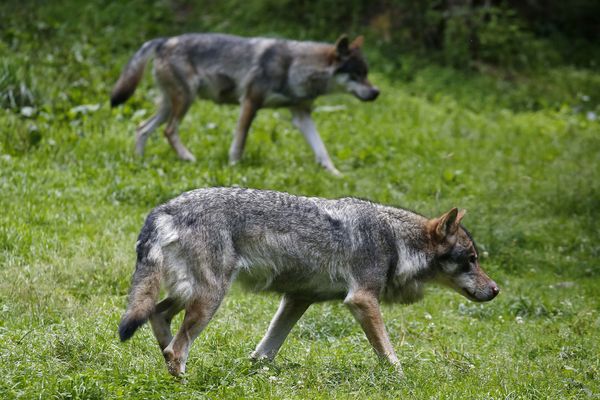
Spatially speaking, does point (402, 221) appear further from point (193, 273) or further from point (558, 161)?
point (558, 161)

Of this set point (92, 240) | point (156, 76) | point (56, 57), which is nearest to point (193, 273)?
point (92, 240)

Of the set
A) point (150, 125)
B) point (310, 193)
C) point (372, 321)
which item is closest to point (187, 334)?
point (372, 321)

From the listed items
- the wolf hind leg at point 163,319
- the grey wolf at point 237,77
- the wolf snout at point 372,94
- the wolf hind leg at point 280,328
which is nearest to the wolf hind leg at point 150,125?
the grey wolf at point 237,77

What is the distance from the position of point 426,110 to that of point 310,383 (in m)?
10.3

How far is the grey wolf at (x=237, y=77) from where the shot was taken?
42.2 feet

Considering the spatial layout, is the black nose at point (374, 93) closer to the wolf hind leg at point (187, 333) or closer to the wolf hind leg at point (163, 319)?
the wolf hind leg at point (163, 319)

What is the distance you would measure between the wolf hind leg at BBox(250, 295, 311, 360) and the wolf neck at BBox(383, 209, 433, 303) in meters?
0.71

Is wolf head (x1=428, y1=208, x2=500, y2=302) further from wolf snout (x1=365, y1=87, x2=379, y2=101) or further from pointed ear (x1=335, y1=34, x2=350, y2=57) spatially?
wolf snout (x1=365, y1=87, x2=379, y2=101)

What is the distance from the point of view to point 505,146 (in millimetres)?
15133

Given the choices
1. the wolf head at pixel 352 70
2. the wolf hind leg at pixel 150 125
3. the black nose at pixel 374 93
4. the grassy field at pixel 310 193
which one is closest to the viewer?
the grassy field at pixel 310 193

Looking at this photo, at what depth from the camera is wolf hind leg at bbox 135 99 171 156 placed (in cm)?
1276

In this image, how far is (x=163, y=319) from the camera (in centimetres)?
666

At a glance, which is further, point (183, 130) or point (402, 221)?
point (183, 130)

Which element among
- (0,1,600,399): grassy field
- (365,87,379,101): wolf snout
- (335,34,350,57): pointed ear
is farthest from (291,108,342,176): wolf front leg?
(365,87,379,101): wolf snout
